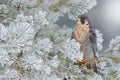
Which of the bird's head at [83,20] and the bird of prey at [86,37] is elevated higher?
the bird's head at [83,20]

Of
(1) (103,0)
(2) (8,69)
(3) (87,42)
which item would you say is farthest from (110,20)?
(2) (8,69)

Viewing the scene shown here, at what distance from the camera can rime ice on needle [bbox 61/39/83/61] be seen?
80.0 inches

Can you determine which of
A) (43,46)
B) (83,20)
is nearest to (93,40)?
(83,20)

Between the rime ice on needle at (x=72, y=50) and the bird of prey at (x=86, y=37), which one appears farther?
the bird of prey at (x=86, y=37)

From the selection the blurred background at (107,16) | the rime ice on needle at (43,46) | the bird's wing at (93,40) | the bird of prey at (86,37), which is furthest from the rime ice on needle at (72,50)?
the blurred background at (107,16)

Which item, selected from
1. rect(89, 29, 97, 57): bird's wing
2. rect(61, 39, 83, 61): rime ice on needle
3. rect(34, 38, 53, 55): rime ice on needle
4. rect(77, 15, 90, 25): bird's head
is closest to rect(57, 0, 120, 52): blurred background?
rect(77, 15, 90, 25): bird's head

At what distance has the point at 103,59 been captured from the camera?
2.45 m

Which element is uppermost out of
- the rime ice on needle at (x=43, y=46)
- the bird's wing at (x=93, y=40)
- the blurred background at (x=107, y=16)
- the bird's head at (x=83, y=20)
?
the blurred background at (x=107, y=16)

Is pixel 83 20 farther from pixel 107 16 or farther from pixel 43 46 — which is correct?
pixel 107 16

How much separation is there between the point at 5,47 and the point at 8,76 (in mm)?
178

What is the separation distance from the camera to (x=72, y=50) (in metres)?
2.05

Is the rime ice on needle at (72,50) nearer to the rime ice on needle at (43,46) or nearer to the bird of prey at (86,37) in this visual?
the rime ice on needle at (43,46)

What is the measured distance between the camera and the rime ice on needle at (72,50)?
2031 millimetres

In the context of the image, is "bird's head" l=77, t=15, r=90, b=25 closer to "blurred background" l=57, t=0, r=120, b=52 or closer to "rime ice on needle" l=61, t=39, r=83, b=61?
"rime ice on needle" l=61, t=39, r=83, b=61
